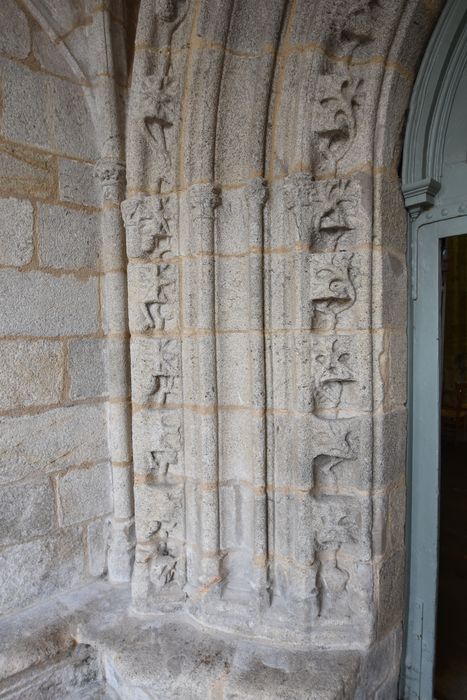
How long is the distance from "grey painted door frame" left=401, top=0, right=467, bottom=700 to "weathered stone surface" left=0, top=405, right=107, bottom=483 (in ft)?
4.22

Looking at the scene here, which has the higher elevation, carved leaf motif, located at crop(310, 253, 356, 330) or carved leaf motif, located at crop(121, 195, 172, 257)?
carved leaf motif, located at crop(121, 195, 172, 257)

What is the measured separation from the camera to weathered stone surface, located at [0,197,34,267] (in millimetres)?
1678

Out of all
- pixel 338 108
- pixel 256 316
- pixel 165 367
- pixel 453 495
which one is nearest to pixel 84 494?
pixel 165 367

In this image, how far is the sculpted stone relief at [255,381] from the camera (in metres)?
1.56

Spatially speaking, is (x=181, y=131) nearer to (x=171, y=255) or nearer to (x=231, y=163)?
(x=231, y=163)

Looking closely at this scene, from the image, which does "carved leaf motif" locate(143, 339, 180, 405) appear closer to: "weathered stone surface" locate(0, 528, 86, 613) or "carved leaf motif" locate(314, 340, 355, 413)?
"carved leaf motif" locate(314, 340, 355, 413)

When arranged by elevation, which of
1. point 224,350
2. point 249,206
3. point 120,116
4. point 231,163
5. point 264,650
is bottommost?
point 264,650

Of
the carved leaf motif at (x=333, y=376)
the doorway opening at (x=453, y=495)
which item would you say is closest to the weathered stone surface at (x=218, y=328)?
the carved leaf motif at (x=333, y=376)

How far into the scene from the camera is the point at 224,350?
1.69 metres

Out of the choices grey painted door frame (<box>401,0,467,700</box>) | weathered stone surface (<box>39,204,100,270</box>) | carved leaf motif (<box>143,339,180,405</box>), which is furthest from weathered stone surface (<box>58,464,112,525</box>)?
grey painted door frame (<box>401,0,467,700</box>)

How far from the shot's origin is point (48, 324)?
5.89ft

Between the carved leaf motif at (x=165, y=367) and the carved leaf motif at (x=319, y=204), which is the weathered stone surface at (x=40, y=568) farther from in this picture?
the carved leaf motif at (x=319, y=204)

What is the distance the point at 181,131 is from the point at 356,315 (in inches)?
36.4

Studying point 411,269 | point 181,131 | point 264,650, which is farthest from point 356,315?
point 264,650
